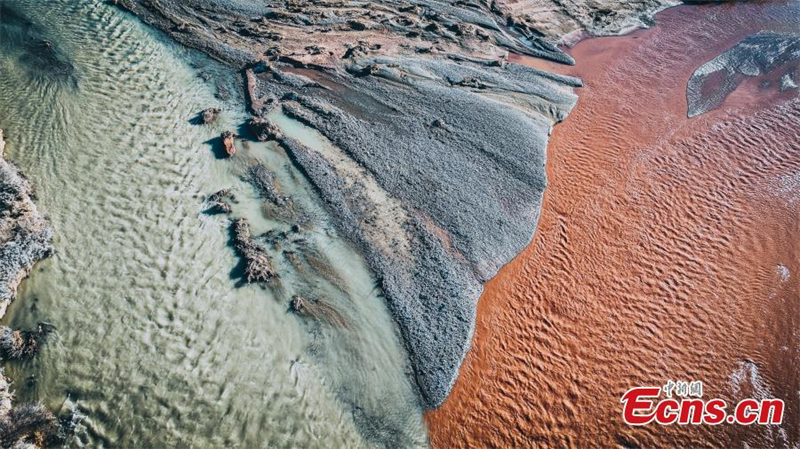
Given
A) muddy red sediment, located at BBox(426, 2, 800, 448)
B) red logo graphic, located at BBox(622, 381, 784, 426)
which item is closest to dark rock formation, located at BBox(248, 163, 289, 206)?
muddy red sediment, located at BBox(426, 2, 800, 448)

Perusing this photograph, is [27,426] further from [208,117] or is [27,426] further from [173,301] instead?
[208,117]

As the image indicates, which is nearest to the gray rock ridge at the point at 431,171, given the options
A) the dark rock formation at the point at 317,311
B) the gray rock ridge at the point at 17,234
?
the dark rock formation at the point at 317,311

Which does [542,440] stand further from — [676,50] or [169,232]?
[676,50]

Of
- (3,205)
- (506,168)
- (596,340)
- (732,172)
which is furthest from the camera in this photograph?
(732,172)

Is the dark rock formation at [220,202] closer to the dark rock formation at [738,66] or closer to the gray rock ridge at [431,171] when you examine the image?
the gray rock ridge at [431,171]

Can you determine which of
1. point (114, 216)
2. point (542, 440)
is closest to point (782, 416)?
point (542, 440)
